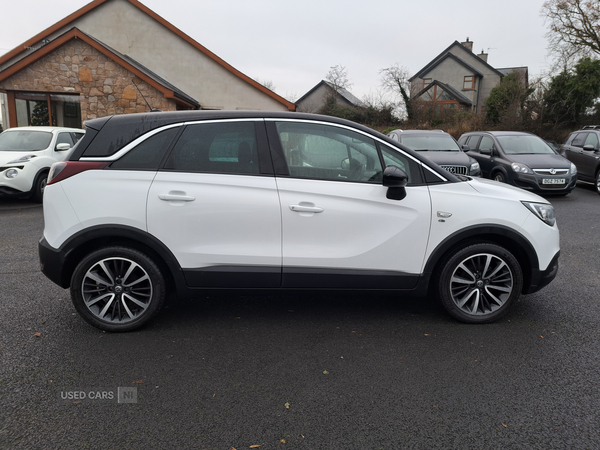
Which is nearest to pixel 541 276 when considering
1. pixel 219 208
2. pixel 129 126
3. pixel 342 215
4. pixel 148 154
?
pixel 342 215

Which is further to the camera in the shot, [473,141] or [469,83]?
[469,83]

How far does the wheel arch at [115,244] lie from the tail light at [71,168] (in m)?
0.49

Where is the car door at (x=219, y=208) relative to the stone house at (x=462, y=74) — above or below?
below

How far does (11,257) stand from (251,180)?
14.4 feet

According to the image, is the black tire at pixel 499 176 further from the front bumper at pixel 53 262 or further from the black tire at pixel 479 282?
the front bumper at pixel 53 262

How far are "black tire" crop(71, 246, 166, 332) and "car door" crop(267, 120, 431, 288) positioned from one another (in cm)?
114

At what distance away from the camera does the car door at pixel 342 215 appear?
3.76 meters

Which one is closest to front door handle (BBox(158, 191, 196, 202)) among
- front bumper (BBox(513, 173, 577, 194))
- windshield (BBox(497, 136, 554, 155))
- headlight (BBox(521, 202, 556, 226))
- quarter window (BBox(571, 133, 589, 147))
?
headlight (BBox(521, 202, 556, 226))

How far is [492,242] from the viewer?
4.06 m

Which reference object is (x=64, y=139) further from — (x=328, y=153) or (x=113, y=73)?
(x=328, y=153)

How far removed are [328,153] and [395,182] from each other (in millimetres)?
631

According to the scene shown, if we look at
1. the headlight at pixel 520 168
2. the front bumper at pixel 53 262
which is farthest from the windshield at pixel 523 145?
the front bumper at pixel 53 262

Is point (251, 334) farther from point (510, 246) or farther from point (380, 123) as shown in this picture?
point (380, 123)

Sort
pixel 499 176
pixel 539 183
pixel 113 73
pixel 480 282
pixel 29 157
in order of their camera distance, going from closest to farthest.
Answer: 1. pixel 480 282
2. pixel 29 157
3. pixel 539 183
4. pixel 499 176
5. pixel 113 73
